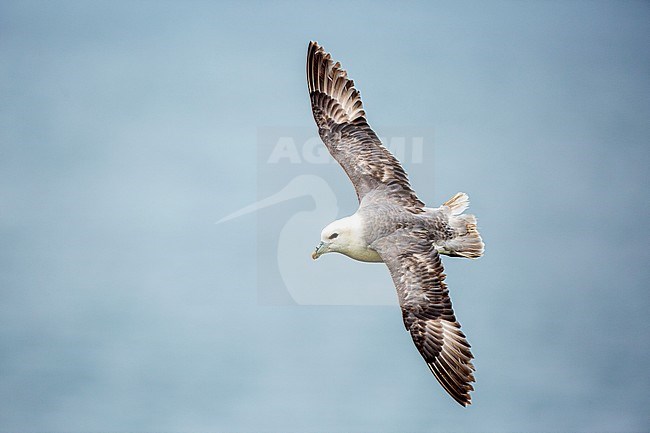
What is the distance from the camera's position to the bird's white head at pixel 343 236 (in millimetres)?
13547

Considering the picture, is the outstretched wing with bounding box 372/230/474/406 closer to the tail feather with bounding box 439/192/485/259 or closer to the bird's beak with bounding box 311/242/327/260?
the tail feather with bounding box 439/192/485/259

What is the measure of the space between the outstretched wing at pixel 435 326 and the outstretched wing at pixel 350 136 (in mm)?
1167

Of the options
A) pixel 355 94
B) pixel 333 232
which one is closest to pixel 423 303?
pixel 333 232

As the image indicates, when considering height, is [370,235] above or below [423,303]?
above

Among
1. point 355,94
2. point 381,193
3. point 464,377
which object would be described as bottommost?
point 464,377

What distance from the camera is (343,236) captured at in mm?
13562

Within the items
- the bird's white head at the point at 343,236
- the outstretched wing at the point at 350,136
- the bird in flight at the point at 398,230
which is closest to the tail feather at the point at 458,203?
the bird in flight at the point at 398,230

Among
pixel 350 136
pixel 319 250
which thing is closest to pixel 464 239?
pixel 319 250

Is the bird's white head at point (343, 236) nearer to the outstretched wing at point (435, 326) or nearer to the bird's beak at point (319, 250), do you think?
the bird's beak at point (319, 250)

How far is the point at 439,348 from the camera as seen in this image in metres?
13.1

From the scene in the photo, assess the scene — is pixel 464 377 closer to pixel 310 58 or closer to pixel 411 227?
pixel 411 227

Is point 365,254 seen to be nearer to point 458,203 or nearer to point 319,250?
point 319,250

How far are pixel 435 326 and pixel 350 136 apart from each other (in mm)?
3083

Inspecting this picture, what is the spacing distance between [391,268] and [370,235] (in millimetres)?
517
